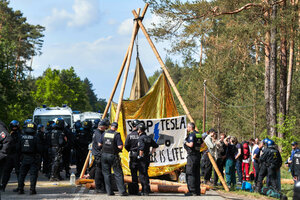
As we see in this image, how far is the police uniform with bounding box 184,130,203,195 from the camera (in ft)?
37.0

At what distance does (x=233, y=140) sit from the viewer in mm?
15125

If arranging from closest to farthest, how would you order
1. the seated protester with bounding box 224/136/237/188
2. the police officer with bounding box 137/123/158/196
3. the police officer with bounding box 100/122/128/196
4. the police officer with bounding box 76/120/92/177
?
the police officer with bounding box 100/122/128/196
the police officer with bounding box 137/123/158/196
the seated protester with bounding box 224/136/237/188
the police officer with bounding box 76/120/92/177

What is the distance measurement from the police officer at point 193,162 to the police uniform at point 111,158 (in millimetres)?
1691

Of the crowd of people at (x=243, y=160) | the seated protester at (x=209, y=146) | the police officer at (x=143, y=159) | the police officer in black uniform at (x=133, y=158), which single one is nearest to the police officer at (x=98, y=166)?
the police officer in black uniform at (x=133, y=158)

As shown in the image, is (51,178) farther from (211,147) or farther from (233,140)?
(233,140)

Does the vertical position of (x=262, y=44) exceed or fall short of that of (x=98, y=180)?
it exceeds it

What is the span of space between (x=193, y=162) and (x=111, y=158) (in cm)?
208

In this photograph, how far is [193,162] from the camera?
11328 millimetres

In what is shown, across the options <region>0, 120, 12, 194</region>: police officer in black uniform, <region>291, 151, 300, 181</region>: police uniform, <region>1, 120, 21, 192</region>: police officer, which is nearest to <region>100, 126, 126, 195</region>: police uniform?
<region>1, 120, 21, 192</region>: police officer

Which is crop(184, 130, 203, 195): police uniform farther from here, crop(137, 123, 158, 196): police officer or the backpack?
the backpack

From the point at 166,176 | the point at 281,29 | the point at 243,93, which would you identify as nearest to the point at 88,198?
the point at 166,176

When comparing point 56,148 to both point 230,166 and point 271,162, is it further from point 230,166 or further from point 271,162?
point 271,162

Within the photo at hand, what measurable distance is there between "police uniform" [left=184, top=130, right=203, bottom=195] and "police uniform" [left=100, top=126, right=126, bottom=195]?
5.56 feet

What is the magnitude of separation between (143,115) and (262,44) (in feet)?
40.8
